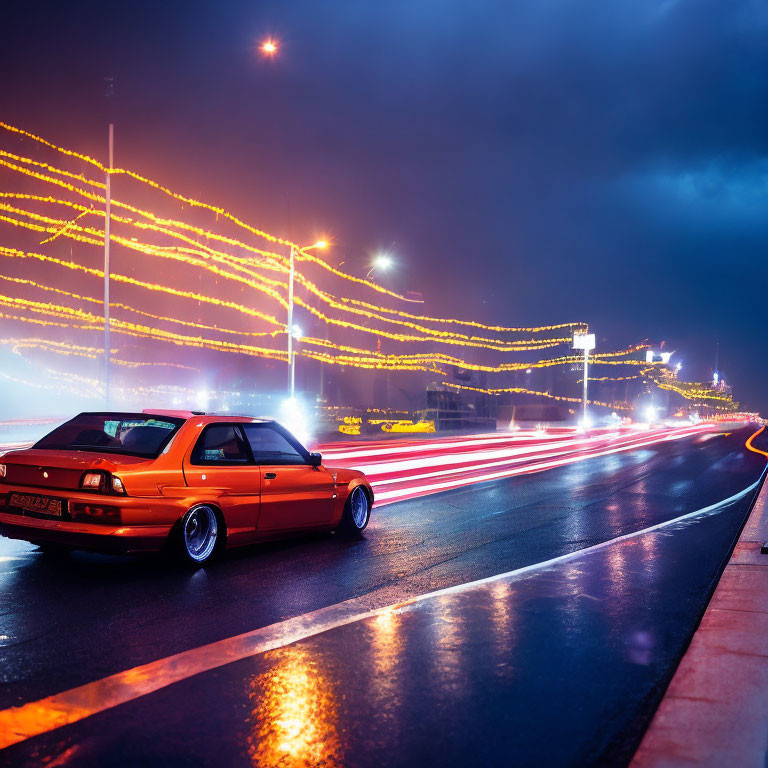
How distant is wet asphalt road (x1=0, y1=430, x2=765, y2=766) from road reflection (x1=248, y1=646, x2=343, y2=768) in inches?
0.5

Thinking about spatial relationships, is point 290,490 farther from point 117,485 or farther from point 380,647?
point 380,647

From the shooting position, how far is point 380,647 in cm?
473

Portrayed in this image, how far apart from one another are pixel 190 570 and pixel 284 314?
4211 centimetres

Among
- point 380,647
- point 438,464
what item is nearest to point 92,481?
point 380,647

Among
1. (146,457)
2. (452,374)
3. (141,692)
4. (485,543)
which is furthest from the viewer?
(452,374)

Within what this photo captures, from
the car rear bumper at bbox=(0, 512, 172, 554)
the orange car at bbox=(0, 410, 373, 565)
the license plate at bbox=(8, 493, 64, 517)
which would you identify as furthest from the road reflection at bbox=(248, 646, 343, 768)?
the license plate at bbox=(8, 493, 64, 517)

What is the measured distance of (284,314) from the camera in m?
48.2

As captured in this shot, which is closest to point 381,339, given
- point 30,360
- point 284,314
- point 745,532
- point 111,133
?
point 284,314

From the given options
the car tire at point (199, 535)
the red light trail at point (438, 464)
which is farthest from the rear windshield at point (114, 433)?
the red light trail at point (438, 464)

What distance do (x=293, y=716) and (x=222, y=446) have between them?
4.14m

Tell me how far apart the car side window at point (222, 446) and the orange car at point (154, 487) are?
0.03 ft

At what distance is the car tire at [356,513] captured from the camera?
8711mm

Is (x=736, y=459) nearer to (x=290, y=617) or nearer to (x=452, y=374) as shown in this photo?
(x=290, y=617)

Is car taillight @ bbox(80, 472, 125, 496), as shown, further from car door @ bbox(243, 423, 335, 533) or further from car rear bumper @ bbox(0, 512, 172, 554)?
car door @ bbox(243, 423, 335, 533)
